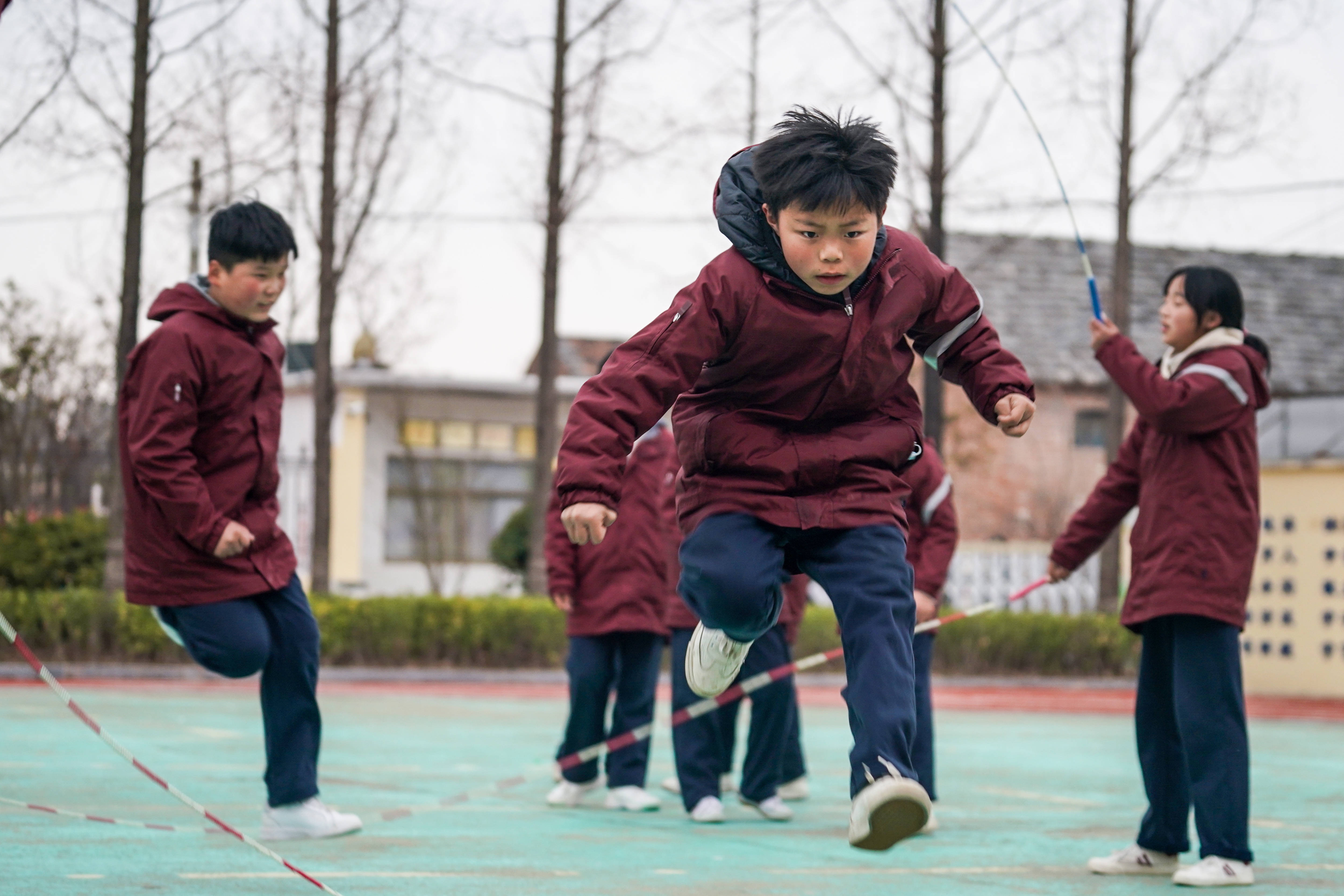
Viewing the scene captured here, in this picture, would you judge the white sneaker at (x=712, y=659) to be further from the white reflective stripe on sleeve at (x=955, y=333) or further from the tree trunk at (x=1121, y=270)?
the tree trunk at (x=1121, y=270)

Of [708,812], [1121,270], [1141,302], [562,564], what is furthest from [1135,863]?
[1141,302]

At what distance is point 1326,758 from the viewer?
403 inches

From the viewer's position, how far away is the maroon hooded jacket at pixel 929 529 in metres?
6.88

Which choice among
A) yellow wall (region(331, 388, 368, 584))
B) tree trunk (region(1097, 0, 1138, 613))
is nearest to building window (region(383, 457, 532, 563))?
yellow wall (region(331, 388, 368, 584))

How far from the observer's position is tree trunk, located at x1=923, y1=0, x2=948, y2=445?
16844 mm

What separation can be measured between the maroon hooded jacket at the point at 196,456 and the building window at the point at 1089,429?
29.1m

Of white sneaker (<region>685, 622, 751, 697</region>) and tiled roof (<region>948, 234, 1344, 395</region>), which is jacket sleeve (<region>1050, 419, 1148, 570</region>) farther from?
tiled roof (<region>948, 234, 1344, 395</region>)

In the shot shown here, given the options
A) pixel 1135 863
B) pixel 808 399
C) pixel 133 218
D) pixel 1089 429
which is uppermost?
pixel 133 218

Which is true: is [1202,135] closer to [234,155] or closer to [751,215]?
[234,155]

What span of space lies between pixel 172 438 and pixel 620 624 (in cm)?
236

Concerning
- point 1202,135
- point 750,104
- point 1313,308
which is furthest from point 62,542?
point 1313,308

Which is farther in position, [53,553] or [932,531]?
[53,553]

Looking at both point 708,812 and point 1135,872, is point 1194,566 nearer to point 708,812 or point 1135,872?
point 1135,872

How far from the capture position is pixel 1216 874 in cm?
513
